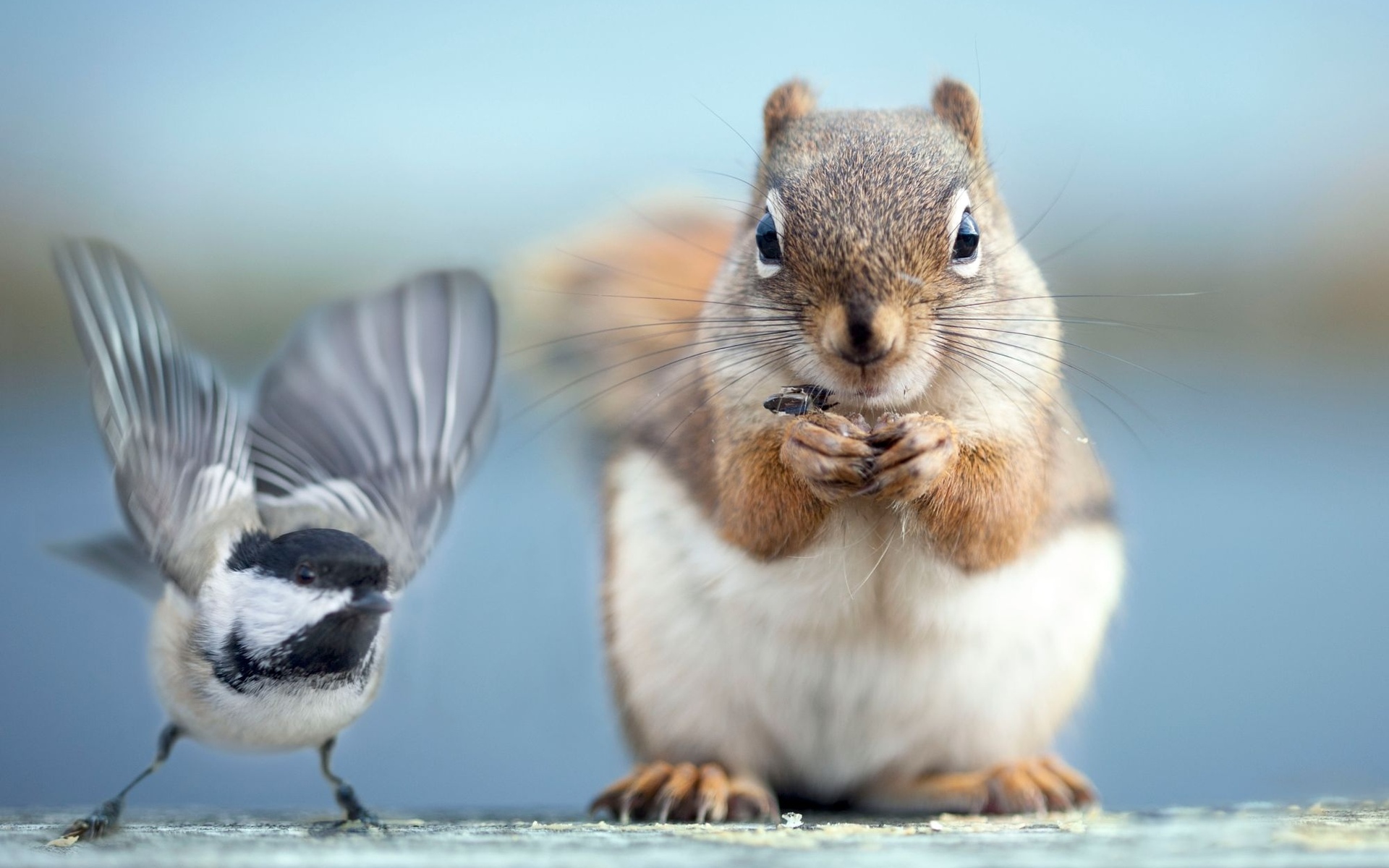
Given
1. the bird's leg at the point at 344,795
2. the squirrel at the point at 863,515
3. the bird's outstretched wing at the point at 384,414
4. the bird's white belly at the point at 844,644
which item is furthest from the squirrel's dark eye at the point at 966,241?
the bird's leg at the point at 344,795

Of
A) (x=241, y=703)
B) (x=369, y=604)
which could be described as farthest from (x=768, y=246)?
(x=241, y=703)

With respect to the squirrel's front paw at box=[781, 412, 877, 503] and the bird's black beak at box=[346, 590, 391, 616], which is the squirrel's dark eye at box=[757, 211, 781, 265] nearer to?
the squirrel's front paw at box=[781, 412, 877, 503]

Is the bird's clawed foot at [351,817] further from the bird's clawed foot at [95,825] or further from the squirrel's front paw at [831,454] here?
the squirrel's front paw at [831,454]

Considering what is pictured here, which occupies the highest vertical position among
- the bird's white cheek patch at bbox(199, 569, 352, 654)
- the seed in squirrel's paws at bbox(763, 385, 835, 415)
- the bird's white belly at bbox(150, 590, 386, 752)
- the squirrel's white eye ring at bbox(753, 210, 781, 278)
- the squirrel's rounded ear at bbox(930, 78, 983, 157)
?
the squirrel's rounded ear at bbox(930, 78, 983, 157)

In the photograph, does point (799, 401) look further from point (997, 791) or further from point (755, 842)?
point (997, 791)

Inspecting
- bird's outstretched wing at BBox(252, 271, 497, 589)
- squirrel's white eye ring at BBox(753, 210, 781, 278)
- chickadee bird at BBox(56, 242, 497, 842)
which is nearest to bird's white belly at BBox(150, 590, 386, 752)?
chickadee bird at BBox(56, 242, 497, 842)

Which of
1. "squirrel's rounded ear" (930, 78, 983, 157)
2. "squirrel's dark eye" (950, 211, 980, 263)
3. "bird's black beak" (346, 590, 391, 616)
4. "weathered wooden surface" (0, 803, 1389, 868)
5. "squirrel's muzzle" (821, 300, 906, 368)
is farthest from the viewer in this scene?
"squirrel's rounded ear" (930, 78, 983, 157)

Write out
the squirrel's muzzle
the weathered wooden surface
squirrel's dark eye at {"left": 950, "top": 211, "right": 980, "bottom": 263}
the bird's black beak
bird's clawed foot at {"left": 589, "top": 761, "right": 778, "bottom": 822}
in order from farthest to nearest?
1. bird's clawed foot at {"left": 589, "top": 761, "right": 778, "bottom": 822}
2. squirrel's dark eye at {"left": 950, "top": 211, "right": 980, "bottom": 263}
3. the squirrel's muzzle
4. the bird's black beak
5. the weathered wooden surface
